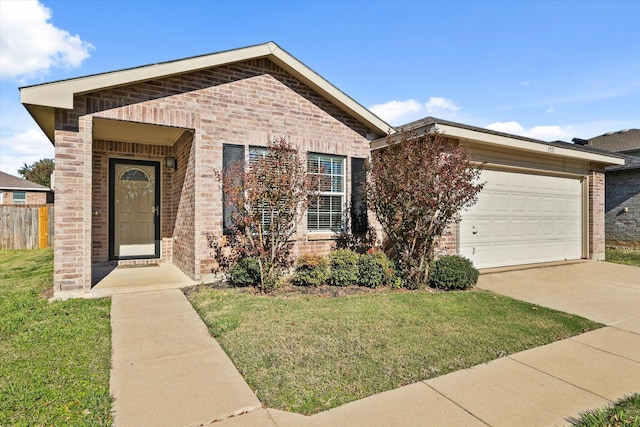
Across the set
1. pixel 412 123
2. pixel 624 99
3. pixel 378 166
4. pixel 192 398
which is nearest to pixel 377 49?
pixel 412 123

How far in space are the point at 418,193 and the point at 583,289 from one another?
4092mm

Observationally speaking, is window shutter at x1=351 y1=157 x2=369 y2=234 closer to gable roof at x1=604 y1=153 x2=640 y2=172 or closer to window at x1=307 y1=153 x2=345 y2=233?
window at x1=307 y1=153 x2=345 y2=233

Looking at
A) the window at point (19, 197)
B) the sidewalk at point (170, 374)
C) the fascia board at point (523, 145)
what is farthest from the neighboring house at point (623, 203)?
the window at point (19, 197)

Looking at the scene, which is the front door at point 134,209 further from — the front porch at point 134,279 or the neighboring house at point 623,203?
the neighboring house at point 623,203

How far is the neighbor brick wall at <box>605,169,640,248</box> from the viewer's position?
12906 mm

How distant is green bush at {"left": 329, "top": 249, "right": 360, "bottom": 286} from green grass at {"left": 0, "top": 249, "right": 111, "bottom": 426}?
3747 mm

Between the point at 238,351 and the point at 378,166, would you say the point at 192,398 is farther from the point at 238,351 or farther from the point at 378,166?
the point at 378,166

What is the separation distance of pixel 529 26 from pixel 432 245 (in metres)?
6.15

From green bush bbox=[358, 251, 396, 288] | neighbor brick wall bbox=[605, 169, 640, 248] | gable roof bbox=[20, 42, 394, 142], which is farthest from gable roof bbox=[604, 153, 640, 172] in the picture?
green bush bbox=[358, 251, 396, 288]

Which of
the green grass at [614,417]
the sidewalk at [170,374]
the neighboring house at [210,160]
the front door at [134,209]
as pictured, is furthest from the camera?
the front door at [134,209]

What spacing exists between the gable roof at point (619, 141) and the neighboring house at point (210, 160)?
1023cm

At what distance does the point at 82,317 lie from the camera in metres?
4.51

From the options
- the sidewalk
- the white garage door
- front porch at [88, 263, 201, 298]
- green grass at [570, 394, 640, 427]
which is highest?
the white garage door

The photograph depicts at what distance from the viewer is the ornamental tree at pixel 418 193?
6.02 metres
